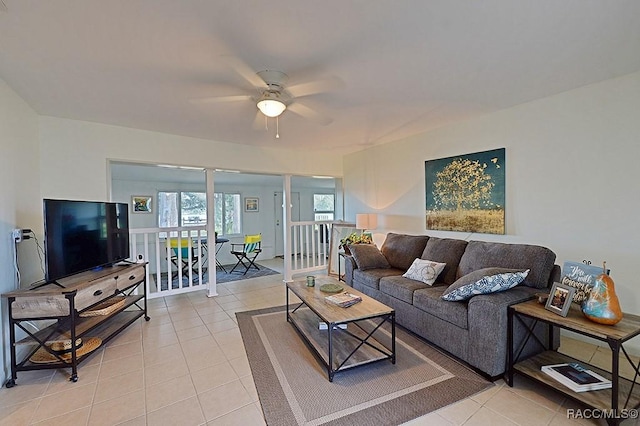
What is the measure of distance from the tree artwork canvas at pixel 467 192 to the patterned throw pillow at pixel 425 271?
0.75 metres

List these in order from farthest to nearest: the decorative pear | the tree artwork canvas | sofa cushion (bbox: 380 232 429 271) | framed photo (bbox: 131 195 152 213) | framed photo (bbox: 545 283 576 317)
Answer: framed photo (bbox: 131 195 152 213) < sofa cushion (bbox: 380 232 429 271) < the tree artwork canvas < framed photo (bbox: 545 283 576 317) < the decorative pear

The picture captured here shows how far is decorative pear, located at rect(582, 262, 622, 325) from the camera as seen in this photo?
1.72m

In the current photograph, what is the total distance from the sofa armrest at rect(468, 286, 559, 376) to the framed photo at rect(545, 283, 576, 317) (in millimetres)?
209

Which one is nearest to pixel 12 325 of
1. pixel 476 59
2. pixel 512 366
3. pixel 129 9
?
pixel 129 9

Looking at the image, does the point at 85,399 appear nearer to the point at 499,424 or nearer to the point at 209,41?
the point at 209,41

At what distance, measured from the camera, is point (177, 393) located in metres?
2.06

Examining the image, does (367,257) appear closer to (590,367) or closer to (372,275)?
(372,275)

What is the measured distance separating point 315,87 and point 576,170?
2578 millimetres

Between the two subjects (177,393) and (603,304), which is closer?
(603,304)

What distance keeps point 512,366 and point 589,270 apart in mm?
918

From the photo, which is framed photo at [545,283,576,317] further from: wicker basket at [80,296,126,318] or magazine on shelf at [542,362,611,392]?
wicker basket at [80,296,126,318]

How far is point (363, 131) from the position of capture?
401cm
